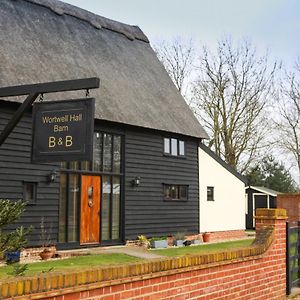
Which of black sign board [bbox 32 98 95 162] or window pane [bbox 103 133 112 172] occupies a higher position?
window pane [bbox 103 133 112 172]

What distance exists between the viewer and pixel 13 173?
573 inches

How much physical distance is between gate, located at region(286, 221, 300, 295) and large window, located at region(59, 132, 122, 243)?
8.34 metres

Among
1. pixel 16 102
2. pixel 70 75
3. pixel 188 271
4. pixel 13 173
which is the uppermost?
pixel 70 75

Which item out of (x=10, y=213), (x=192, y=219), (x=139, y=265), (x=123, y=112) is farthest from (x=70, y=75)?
(x=139, y=265)

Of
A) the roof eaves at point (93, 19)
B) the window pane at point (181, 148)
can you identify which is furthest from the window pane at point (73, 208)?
the roof eaves at point (93, 19)

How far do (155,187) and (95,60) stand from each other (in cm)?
546

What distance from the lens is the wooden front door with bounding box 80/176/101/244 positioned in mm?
16766

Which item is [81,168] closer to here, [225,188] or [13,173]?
[13,173]

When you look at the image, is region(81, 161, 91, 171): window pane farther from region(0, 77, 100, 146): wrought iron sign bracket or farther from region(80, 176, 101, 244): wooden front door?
region(0, 77, 100, 146): wrought iron sign bracket

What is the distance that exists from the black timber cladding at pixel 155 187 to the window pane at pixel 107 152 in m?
0.77

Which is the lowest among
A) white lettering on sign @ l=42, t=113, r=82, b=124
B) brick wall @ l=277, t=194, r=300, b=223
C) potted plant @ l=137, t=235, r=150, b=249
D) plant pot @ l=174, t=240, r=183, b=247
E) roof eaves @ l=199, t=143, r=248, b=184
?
plant pot @ l=174, t=240, r=183, b=247

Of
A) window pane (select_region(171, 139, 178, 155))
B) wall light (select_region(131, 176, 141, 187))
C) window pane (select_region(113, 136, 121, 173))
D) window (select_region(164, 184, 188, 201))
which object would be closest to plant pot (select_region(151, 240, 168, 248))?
window (select_region(164, 184, 188, 201))

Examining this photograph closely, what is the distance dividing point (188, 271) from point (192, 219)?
1550 centimetres

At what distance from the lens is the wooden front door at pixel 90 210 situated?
55.0ft
